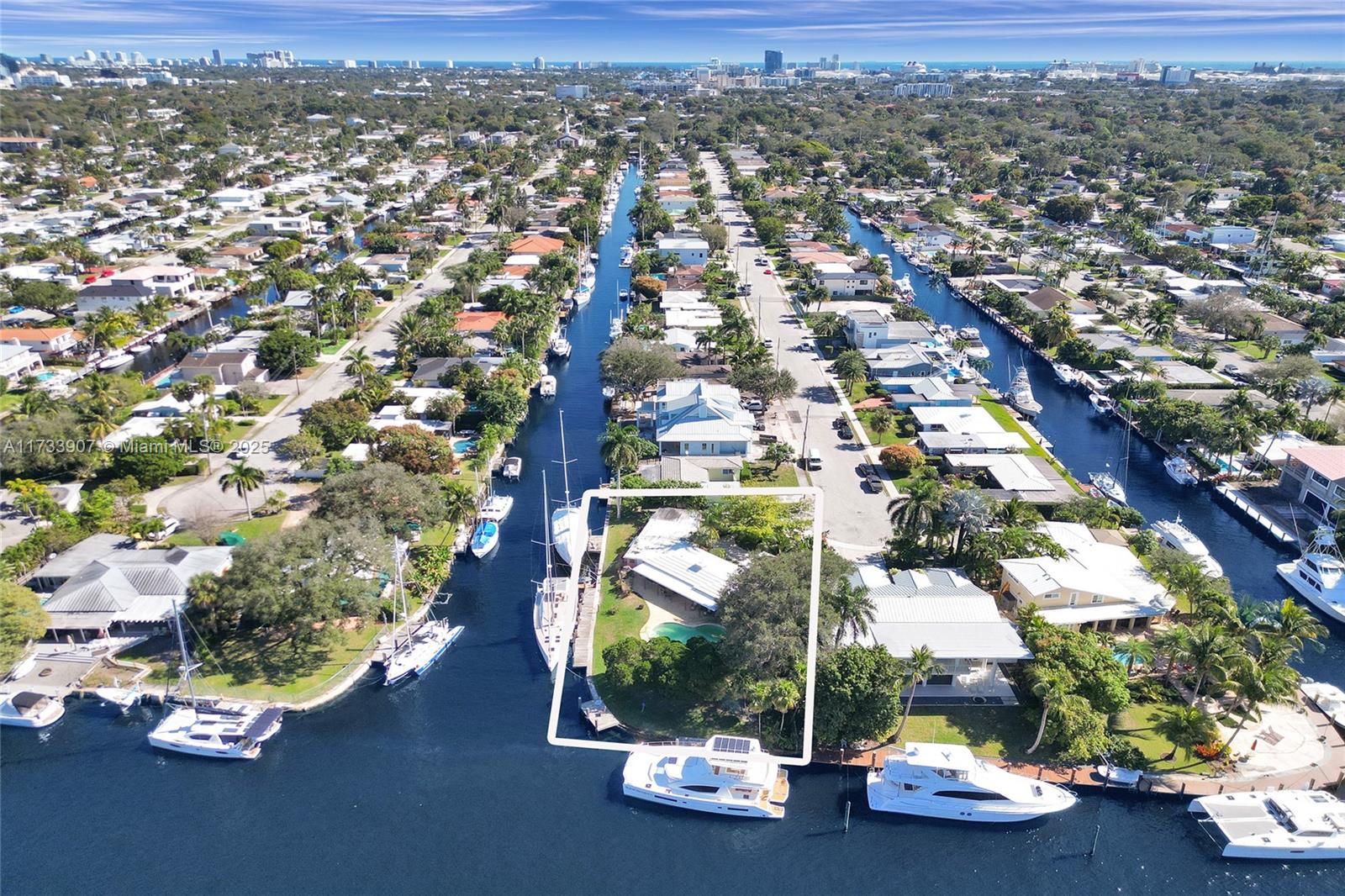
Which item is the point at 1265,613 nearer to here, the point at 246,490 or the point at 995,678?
the point at 995,678

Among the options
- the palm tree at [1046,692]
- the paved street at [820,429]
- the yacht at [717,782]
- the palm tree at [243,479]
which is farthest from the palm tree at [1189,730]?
the palm tree at [243,479]

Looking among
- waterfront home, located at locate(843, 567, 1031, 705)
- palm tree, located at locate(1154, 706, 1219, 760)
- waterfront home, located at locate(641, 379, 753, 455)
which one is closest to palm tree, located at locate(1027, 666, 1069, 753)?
waterfront home, located at locate(843, 567, 1031, 705)

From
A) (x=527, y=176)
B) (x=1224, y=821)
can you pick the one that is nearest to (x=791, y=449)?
(x=1224, y=821)

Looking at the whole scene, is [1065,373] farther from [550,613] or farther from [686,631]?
[550,613]

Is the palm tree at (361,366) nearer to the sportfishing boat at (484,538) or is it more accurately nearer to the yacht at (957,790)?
the sportfishing boat at (484,538)

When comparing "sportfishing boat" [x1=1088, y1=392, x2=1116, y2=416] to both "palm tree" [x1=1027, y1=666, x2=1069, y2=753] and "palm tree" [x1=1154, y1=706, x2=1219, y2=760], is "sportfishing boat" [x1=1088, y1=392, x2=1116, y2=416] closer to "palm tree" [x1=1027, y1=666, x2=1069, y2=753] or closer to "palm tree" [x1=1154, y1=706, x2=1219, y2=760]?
"palm tree" [x1=1154, y1=706, x2=1219, y2=760]
